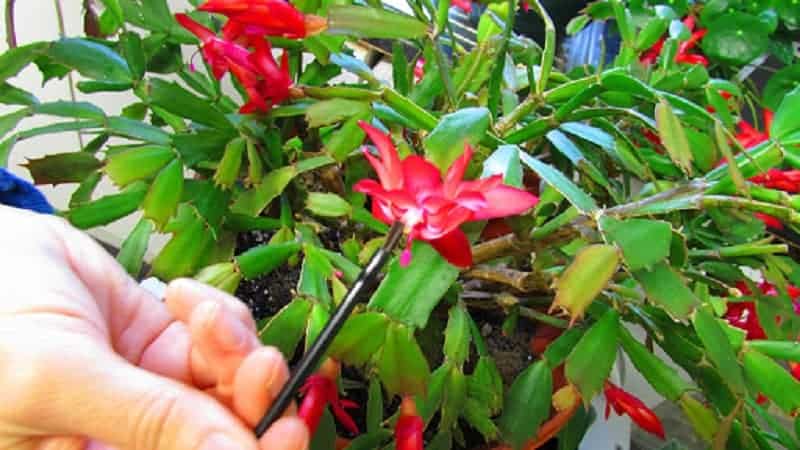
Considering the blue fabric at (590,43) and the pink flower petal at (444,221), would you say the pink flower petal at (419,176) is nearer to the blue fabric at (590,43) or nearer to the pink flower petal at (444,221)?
the pink flower petal at (444,221)

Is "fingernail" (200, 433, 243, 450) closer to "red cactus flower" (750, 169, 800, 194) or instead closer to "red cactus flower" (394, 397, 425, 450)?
"red cactus flower" (394, 397, 425, 450)

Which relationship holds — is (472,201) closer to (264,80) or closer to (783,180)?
(264,80)

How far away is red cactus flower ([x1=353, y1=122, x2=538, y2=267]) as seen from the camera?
33 cm

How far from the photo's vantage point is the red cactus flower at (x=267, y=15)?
0.50m

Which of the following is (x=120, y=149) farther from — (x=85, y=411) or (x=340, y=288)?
(x=85, y=411)

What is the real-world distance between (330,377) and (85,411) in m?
0.22

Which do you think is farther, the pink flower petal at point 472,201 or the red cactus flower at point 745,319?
the red cactus flower at point 745,319

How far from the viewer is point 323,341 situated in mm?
304

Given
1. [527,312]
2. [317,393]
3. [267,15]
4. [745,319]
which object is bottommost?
[745,319]

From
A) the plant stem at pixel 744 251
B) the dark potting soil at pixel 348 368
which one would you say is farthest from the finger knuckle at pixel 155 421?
the plant stem at pixel 744 251

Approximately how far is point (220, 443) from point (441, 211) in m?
0.14

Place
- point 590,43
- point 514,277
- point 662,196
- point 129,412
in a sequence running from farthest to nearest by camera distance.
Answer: point 590,43
point 514,277
point 662,196
point 129,412

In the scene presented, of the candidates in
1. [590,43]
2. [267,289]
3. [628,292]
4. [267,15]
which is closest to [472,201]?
[267,15]

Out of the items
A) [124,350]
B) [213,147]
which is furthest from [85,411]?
[213,147]
